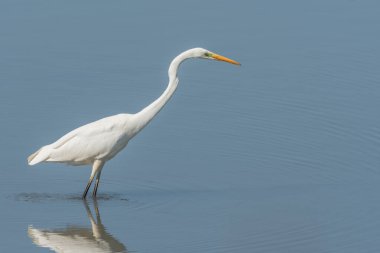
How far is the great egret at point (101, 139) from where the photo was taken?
1437 cm

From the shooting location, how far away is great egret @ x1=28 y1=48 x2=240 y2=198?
14.4m

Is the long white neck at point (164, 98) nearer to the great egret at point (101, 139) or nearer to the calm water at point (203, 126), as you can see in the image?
the great egret at point (101, 139)

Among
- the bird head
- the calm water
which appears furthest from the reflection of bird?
the bird head

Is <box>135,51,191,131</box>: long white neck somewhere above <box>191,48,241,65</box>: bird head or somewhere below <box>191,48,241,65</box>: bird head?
below

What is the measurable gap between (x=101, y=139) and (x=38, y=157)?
29.3 inches

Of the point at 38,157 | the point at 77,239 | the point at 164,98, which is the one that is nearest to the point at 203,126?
the point at 164,98

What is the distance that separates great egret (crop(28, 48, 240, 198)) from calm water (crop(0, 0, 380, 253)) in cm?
43

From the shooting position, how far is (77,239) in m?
13.1

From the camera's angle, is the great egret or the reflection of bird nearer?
the reflection of bird

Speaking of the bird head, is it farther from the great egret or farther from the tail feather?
the tail feather

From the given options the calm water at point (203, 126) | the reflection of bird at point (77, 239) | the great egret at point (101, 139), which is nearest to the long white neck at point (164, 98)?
the great egret at point (101, 139)

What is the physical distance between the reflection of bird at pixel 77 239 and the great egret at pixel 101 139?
1070 millimetres

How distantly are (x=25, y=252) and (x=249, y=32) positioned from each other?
26.0ft

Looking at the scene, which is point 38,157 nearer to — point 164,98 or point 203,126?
point 164,98
